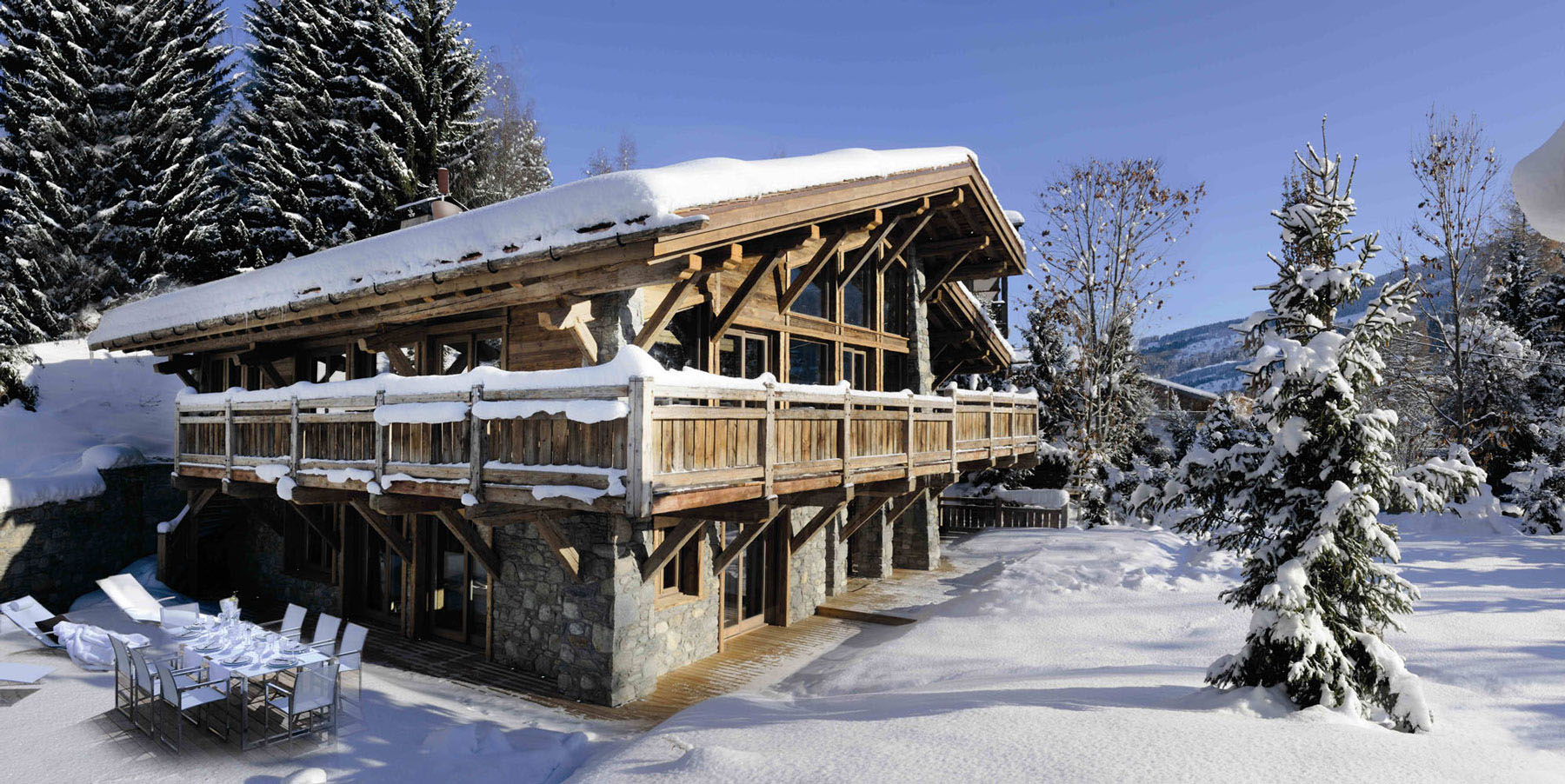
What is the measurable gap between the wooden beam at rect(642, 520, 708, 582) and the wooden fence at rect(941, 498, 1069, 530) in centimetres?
1527

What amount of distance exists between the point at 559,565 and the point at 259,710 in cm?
349

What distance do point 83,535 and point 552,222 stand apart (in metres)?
13.1

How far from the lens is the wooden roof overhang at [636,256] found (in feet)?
28.7

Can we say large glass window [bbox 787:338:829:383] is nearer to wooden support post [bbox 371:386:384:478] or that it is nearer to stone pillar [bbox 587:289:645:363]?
stone pillar [bbox 587:289:645:363]

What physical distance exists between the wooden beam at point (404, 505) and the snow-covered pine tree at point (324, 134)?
19135 millimetres

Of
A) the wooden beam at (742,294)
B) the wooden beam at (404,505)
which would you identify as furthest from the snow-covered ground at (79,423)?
the wooden beam at (742,294)

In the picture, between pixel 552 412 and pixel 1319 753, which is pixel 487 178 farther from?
pixel 1319 753

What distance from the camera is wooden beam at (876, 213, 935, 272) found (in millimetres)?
14961

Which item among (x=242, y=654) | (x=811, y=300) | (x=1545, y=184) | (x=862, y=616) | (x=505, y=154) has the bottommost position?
(x=862, y=616)

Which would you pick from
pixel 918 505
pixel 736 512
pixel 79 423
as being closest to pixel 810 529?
pixel 736 512

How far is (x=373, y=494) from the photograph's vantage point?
10.1 metres

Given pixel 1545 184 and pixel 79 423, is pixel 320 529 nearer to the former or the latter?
pixel 79 423

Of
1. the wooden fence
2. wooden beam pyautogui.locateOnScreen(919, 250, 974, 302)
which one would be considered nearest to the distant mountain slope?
the wooden fence

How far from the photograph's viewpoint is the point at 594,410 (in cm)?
763
